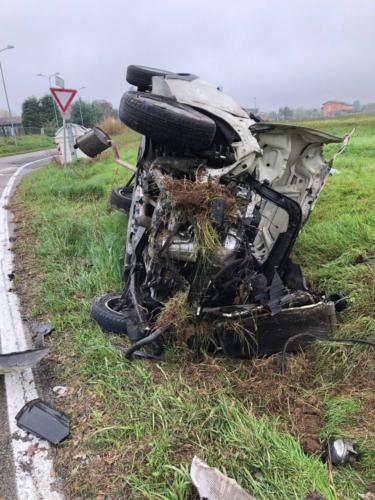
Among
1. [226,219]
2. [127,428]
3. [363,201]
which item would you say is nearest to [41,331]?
[127,428]

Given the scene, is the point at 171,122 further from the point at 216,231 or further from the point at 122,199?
the point at 122,199

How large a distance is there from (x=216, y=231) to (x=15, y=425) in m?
1.73

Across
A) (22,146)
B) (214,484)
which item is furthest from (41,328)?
A: (22,146)

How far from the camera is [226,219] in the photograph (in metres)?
3.03

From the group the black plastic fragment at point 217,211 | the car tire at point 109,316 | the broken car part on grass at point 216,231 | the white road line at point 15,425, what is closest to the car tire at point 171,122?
the broken car part on grass at point 216,231

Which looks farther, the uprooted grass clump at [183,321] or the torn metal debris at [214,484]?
the uprooted grass clump at [183,321]

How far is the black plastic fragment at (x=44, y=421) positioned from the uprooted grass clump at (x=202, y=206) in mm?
1345

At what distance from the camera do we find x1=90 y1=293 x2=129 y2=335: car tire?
345cm

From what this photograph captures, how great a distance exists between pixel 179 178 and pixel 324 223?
2.22m

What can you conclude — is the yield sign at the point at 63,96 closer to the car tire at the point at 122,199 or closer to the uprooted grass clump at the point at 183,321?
the car tire at the point at 122,199

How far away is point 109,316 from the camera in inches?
137

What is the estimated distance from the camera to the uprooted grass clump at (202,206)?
2.95 meters

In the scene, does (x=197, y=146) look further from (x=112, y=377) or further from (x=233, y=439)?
(x=233, y=439)

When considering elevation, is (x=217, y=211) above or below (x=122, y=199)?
above
